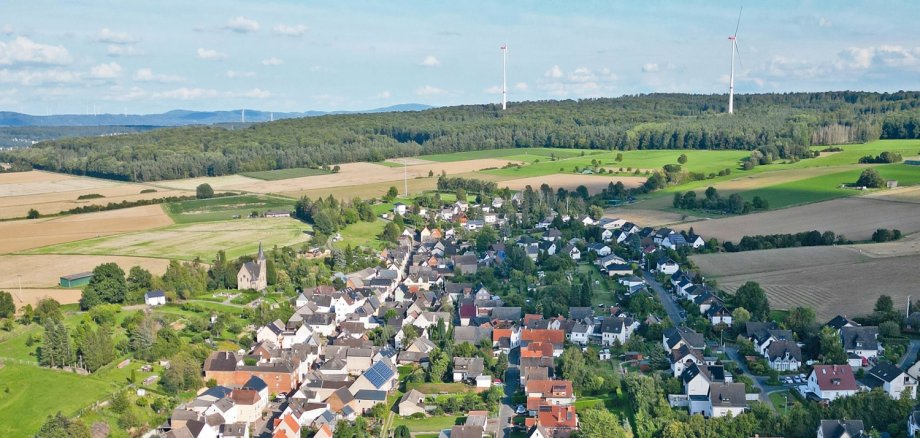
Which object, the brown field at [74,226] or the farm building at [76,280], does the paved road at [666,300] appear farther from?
the brown field at [74,226]

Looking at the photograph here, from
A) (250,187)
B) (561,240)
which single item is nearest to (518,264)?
(561,240)

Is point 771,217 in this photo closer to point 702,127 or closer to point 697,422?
point 697,422

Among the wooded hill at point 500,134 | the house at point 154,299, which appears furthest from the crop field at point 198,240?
the wooded hill at point 500,134

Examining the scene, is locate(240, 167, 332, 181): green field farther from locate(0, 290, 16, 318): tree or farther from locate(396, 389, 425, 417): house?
locate(396, 389, 425, 417): house

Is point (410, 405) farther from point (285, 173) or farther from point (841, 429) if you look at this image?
point (285, 173)

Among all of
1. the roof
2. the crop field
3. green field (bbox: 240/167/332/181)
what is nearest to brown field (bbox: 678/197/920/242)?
the roof

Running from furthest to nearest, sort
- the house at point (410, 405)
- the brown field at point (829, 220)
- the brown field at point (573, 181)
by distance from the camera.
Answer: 1. the brown field at point (573, 181)
2. the brown field at point (829, 220)
3. the house at point (410, 405)
